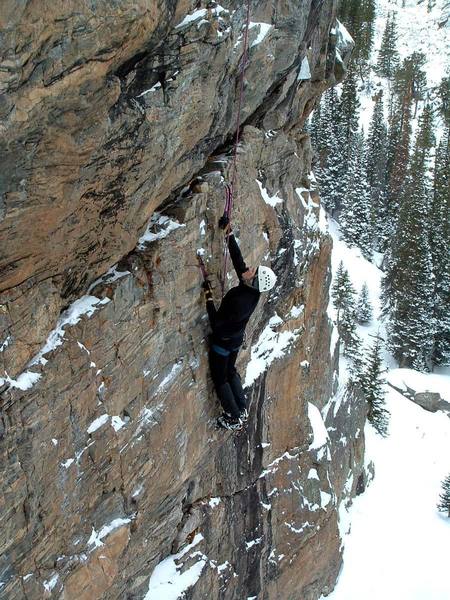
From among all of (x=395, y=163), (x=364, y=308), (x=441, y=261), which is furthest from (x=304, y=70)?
(x=395, y=163)

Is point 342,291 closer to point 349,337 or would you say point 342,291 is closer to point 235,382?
point 349,337

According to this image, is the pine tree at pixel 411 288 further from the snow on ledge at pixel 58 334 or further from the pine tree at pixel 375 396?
the snow on ledge at pixel 58 334

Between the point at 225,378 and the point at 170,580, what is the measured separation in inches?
109

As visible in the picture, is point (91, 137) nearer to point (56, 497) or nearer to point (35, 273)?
point (35, 273)

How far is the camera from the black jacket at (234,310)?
7.11 meters

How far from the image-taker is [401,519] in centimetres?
1602

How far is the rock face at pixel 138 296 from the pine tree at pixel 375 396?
37.1ft

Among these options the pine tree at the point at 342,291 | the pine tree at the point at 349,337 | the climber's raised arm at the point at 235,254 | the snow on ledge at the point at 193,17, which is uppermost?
the snow on ledge at the point at 193,17

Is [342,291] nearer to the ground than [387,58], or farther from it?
farther from it

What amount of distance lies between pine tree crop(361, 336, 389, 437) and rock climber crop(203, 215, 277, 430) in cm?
1413

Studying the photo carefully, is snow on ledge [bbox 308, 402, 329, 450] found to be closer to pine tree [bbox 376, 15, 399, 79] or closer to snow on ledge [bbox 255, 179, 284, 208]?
snow on ledge [bbox 255, 179, 284, 208]

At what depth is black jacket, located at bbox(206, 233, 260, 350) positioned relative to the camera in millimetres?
7113

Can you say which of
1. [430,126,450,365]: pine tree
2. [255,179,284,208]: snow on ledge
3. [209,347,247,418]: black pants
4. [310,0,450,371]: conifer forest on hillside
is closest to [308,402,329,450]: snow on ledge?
[209,347,247,418]: black pants

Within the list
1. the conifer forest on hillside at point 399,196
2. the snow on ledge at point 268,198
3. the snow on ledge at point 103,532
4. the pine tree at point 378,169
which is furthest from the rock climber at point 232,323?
the pine tree at point 378,169
